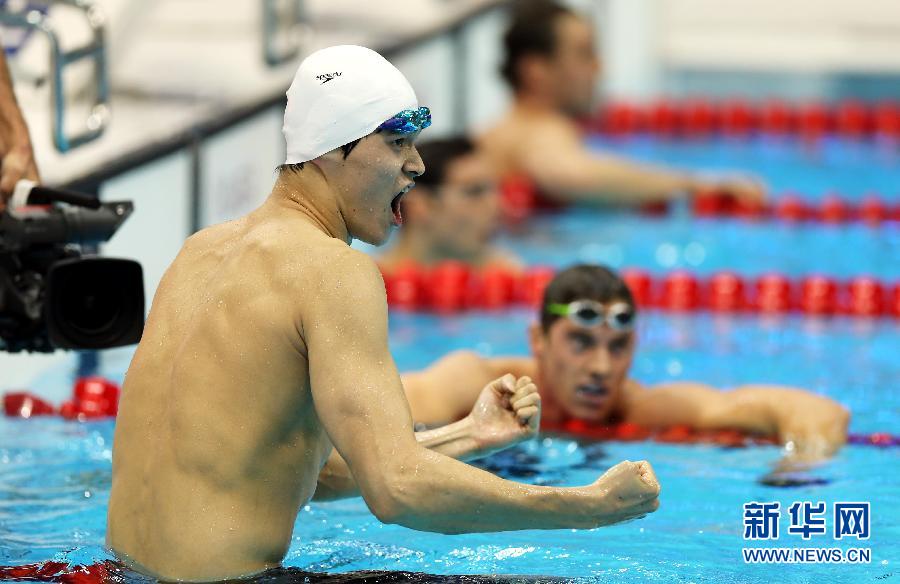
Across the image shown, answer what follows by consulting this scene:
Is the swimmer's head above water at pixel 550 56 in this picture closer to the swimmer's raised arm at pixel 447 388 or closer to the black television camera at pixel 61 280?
the swimmer's raised arm at pixel 447 388

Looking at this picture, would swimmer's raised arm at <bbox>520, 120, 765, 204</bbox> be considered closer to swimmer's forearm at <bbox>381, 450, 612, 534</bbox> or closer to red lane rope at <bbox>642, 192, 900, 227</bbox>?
red lane rope at <bbox>642, 192, 900, 227</bbox>

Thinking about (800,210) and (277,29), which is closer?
(277,29)

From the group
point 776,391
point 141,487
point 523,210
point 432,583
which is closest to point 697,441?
point 776,391

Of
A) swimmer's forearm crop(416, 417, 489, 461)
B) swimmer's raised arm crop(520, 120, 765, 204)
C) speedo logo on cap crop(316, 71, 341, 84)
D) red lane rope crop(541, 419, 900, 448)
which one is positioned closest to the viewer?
speedo logo on cap crop(316, 71, 341, 84)

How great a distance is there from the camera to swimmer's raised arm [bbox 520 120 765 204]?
8.54 metres

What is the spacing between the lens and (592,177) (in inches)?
338

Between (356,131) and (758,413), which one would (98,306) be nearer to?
(356,131)

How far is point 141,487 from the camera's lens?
2.90m

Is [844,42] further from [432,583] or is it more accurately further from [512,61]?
[432,583]

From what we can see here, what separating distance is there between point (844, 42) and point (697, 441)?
27.3 ft

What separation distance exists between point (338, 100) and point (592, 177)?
19.2 feet

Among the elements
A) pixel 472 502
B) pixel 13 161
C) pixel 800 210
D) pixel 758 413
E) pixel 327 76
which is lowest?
pixel 758 413

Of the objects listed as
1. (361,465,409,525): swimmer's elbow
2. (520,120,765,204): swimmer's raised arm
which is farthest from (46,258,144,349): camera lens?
(520,120,765,204): swimmer's raised arm

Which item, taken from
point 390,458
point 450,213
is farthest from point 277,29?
→ point 390,458
